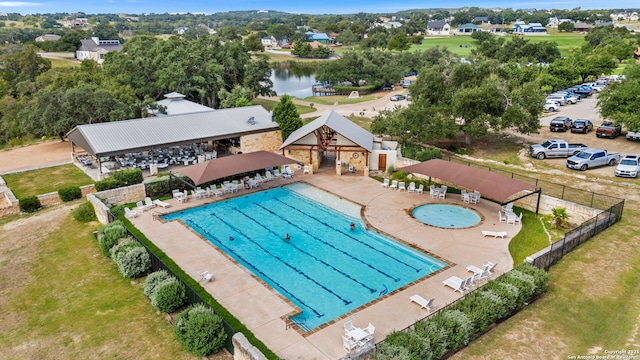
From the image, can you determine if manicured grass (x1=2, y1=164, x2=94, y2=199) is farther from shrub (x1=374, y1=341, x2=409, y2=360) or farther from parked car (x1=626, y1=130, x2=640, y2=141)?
parked car (x1=626, y1=130, x2=640, y2=141)

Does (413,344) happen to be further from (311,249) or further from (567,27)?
(567,27)

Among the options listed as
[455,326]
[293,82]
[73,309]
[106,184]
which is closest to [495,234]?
[455,326]

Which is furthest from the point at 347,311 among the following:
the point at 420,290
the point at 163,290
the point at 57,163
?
the point at 57,163

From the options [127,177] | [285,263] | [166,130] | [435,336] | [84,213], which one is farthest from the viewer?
[166,130]

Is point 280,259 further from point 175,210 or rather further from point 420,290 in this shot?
point 175,210

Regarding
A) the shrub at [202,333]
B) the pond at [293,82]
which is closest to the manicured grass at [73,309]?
the shrub at [202,333]

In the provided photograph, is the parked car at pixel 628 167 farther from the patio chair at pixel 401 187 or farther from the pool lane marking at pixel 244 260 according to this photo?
the pool lane marking at pixel 244 260
